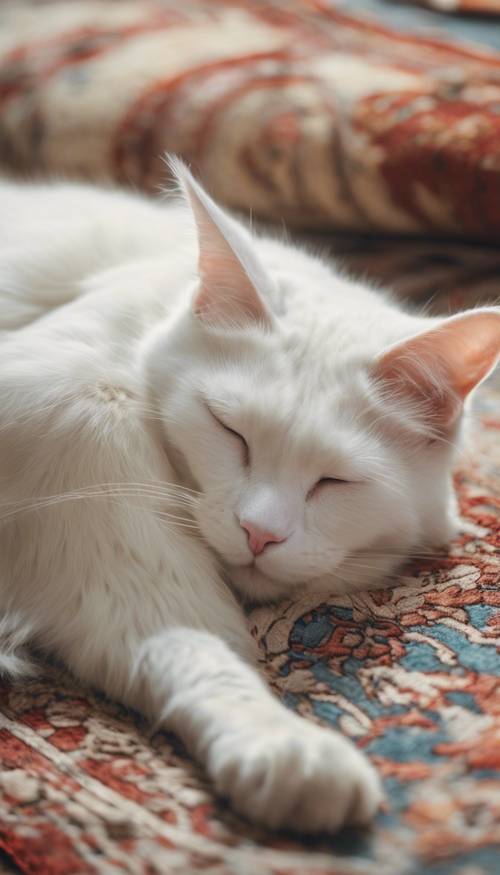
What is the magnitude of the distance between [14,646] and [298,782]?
37 centimetres

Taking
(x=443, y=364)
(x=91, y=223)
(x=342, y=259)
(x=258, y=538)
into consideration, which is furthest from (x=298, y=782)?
(x=342, y=259)

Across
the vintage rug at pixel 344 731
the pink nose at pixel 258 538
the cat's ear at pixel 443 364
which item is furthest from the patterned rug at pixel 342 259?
the cat's ear at pixel 443 364

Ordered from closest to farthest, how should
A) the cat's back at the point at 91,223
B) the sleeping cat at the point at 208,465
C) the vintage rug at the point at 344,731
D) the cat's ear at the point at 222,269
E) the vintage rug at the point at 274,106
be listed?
the vintage rug at the point at 344,731
the sleeping cat at the point at 208,465
the cat's ear at the point at 222,269
the cat's back at the point at 91,223
the vintage rug at the point at 274,106

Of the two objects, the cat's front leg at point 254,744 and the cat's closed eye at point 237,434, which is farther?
the cat's closed eye at point 237,434

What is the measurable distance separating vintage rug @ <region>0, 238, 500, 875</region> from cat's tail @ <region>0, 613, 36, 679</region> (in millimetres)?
18

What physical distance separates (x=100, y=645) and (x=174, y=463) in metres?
0.25

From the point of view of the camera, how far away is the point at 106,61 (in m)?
2.05

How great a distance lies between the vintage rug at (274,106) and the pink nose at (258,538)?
97 cm

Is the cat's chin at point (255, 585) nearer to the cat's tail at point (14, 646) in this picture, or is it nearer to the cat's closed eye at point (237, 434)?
the cat's closed eye at point (237, 434)

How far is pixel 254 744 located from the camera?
716 millimetres

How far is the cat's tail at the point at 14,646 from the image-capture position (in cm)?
89

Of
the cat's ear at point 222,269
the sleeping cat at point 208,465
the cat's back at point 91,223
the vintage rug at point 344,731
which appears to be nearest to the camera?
the vintage rug at point 344,731

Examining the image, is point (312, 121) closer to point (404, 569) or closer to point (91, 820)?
point (404, 569)

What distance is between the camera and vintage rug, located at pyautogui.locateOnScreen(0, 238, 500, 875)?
25.9 inches
